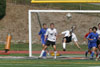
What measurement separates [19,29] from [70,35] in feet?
32.2

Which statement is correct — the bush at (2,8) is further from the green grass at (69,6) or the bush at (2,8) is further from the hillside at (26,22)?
the green grass at (69,6)

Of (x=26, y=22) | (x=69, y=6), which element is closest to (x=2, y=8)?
(x=26, y=22)

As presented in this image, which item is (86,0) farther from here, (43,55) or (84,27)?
(84,27)

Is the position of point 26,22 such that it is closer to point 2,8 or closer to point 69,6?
point 2,8

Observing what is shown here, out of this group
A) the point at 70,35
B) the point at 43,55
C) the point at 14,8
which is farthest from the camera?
the point at 14,8

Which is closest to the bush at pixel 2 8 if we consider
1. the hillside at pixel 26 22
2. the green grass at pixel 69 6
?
the hillside at pixel 26 22

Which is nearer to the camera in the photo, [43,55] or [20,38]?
[43,55]

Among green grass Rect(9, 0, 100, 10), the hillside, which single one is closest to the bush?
the hillside

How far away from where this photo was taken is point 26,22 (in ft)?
120

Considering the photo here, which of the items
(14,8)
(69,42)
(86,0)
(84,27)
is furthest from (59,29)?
(86,0)

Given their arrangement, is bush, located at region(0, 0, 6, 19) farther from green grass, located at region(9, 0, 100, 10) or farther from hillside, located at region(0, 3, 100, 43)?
green grass, located at region(9, 0, 100, 10)

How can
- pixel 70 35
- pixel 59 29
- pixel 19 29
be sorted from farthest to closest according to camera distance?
pixel 19 29 < pixel 59 29 < pixel 70 35

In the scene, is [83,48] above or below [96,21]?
below

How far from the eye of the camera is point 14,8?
39031 mm
